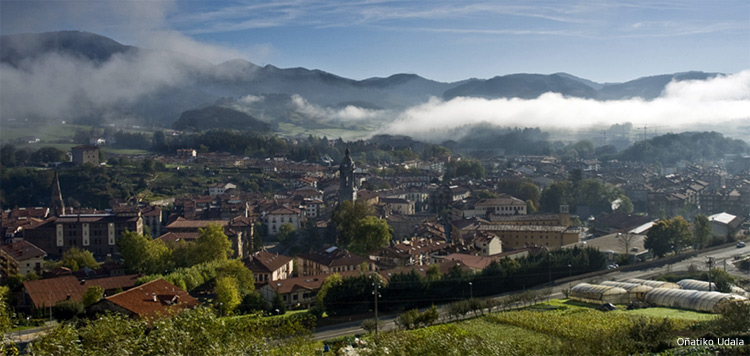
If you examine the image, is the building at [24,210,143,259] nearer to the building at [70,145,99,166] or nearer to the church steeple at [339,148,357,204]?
the church steeple at [339,148,357,204]

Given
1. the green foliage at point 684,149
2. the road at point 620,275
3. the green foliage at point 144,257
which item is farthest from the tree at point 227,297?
the green foliage at point 684,149

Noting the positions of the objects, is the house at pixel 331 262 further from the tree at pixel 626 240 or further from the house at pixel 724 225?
the house at pixel 724 225

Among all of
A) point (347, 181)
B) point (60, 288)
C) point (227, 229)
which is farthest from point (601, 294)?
point (347, 181)

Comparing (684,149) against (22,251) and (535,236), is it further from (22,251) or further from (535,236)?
(22,251)

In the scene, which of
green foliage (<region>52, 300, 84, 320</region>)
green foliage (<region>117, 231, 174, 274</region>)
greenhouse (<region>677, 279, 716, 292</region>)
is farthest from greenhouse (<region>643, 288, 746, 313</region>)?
green foliage (<region>117, 231, 174, 274</region>)

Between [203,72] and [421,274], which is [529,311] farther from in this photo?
[203,72]

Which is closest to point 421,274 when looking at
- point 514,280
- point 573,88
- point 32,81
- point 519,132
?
point 514,280
